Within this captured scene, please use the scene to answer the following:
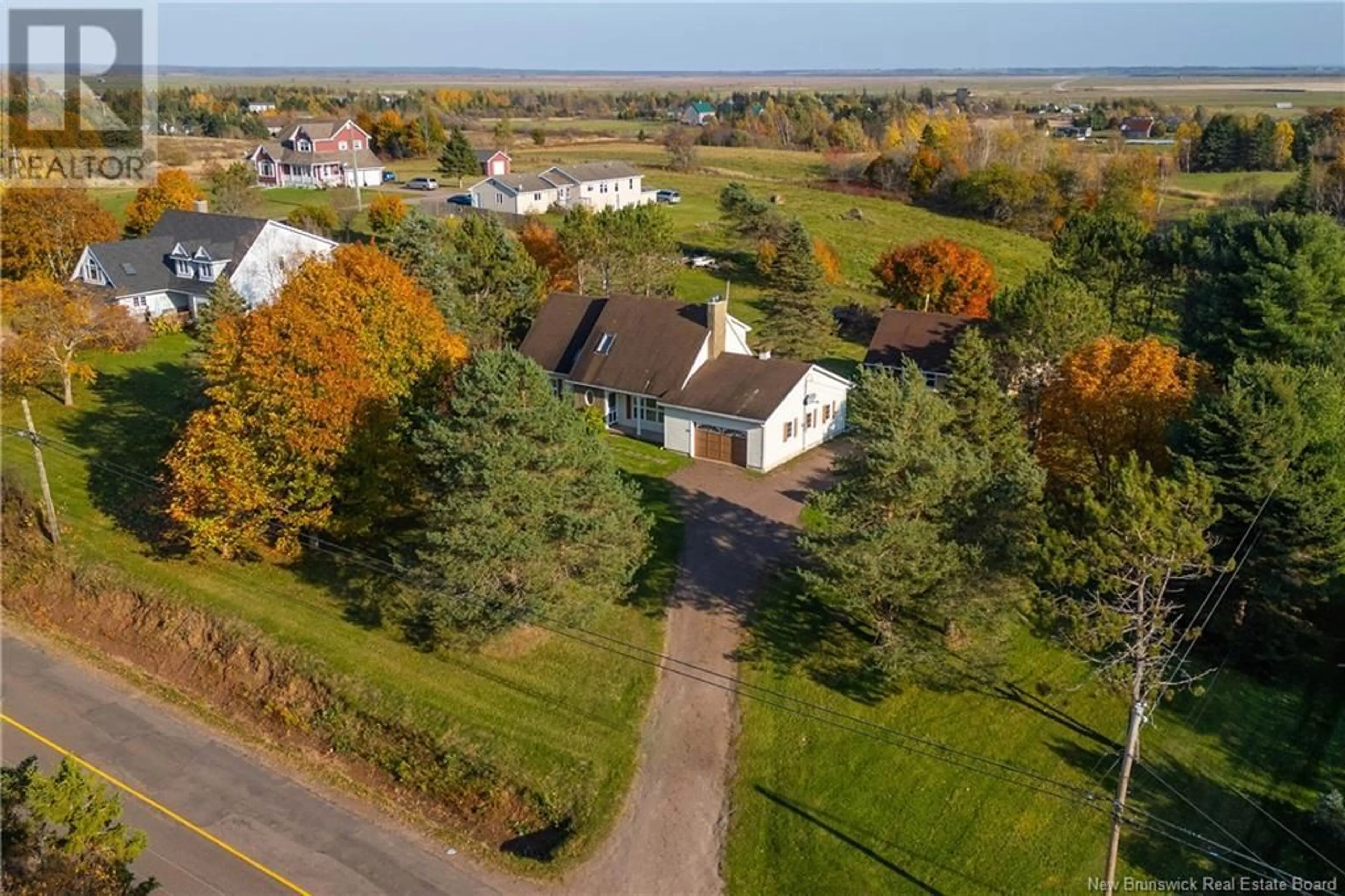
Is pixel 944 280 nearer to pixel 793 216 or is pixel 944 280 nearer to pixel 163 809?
pixel 793 216

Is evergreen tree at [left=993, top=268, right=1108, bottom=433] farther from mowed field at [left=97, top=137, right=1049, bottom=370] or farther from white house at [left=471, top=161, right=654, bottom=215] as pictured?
white house at [left=471, top=161, right=654, bottom=215]

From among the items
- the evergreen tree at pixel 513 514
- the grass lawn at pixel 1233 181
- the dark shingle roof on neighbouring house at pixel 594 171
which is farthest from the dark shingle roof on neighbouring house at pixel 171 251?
the grass lawn at pixel 1233 181

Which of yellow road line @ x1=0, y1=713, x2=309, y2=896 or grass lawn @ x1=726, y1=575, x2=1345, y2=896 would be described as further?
yellow road line @ x1=0, y1=713, x2=309, y2=896

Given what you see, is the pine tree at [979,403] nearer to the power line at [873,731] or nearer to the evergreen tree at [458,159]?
the power line at [873,731]

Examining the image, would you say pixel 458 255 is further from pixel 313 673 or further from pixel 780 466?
pixel 313 673

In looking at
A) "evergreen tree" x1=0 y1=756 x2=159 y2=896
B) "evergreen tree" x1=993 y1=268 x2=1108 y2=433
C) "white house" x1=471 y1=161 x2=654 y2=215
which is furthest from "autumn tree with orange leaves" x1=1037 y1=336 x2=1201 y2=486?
"white house" x1=471 y1=161 x2=654 y2=215
